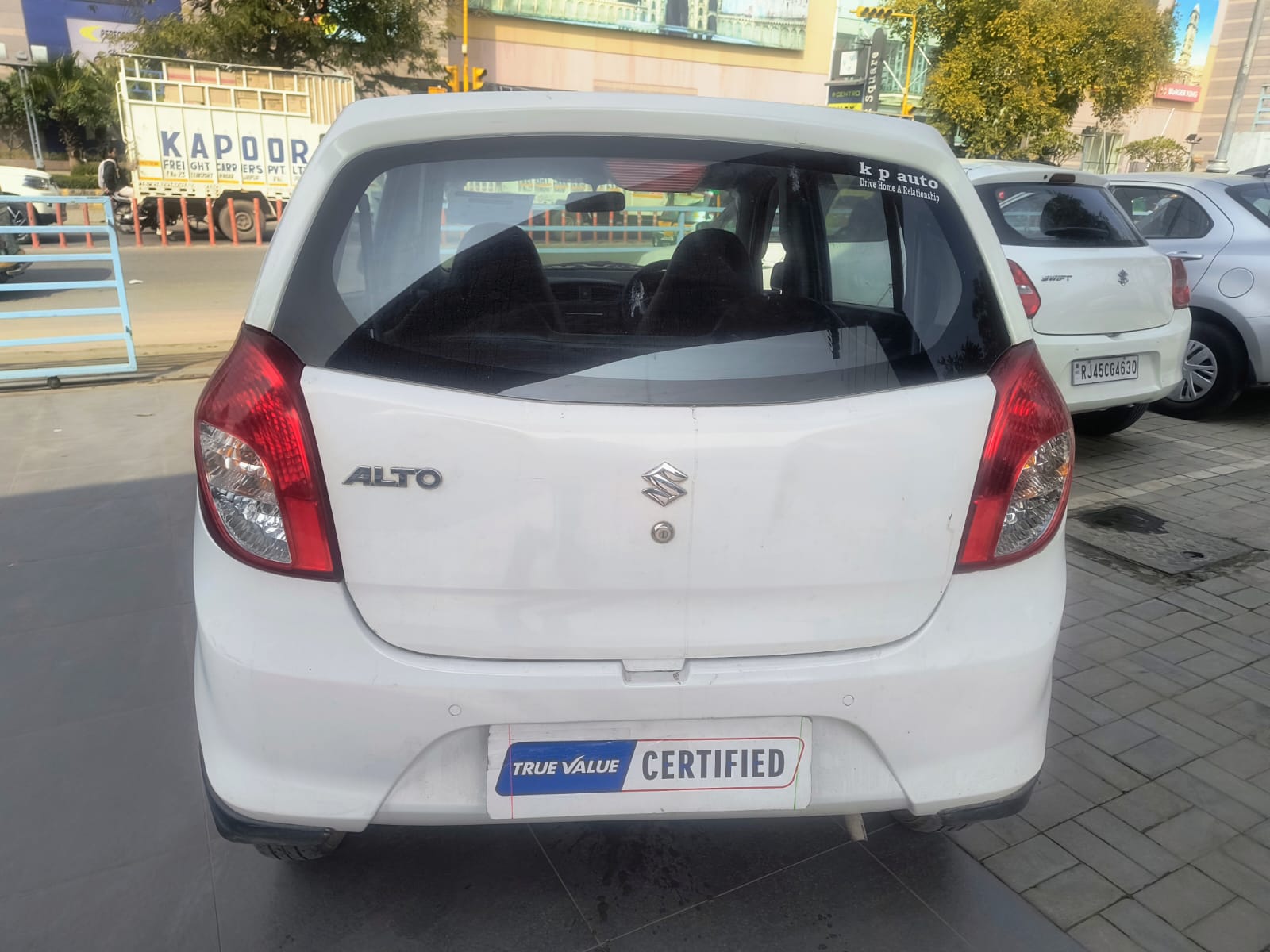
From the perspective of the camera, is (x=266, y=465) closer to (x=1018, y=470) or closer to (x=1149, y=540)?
(x=1018, y=470)

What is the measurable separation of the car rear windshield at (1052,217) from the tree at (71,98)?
117ft

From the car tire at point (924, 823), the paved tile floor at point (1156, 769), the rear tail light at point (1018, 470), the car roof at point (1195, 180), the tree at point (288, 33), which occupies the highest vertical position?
the tree at point (288, 33)

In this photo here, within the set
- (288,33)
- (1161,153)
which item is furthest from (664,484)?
(1161,153)

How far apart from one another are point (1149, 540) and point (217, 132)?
20239mm

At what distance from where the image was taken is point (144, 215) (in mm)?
20828

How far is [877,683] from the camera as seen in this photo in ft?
5.85

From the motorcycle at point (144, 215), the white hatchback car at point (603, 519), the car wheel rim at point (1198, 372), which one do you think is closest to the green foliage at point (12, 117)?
the motorcycle at point (144, 215)

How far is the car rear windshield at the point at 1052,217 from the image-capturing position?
17.4 feet

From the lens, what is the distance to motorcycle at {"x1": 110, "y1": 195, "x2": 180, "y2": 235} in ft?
66.8

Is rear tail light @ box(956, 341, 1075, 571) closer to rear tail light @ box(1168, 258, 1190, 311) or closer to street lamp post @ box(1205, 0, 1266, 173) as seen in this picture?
rear tail light @ box(1168, 258, 1190, 311)

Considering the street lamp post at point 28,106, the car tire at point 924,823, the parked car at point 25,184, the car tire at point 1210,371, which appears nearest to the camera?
the car tire at point 924,823

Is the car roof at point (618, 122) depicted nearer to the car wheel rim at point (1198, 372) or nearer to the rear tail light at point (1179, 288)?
the rear tail light at point (1179, 288)

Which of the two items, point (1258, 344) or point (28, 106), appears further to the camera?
point (28, 106)

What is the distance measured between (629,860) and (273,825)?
899 mm
